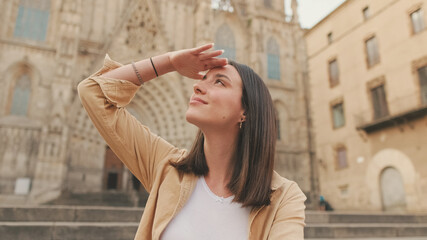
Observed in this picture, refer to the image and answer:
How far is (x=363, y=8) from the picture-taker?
18391 mm

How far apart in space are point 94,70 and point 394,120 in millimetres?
15775

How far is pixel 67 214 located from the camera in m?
5.45

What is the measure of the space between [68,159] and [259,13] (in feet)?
54.5

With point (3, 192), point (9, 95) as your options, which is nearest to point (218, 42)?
point (9, 95)

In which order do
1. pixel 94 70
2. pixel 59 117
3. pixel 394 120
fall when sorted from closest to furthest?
pixel 394 120 → pixel 59 117 → pixel 94 70

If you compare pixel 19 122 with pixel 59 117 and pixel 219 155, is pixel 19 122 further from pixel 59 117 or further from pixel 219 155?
pixel 219 155

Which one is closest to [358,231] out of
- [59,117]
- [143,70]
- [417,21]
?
[143,70]

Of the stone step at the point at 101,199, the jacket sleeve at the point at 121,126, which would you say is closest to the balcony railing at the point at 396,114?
the stone step at the point at 101,199

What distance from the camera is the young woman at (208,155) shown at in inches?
50.1

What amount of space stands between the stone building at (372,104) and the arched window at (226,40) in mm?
6099

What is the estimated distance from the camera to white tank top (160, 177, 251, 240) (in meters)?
1.24

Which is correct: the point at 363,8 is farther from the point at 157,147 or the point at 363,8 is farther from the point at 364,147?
the point at 157,147

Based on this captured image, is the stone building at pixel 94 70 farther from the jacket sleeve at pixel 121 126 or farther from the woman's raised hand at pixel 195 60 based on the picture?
the woman's raised hand at pixel 195 60

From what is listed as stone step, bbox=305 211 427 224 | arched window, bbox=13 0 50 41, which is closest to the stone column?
arched window, bbox=13 0 50 41
